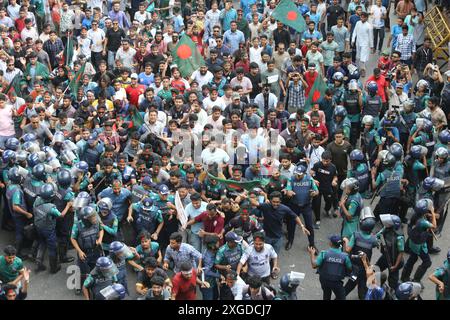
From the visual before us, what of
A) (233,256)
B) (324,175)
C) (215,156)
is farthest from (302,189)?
(233,256)

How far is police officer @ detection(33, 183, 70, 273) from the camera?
12.7 metres

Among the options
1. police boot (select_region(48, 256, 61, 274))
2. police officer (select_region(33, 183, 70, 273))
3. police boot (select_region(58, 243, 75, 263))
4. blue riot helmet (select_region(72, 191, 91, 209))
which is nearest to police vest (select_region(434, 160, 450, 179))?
blue riot helmet (select_region(72, 191, 91, 209))

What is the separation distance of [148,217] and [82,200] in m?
1.00

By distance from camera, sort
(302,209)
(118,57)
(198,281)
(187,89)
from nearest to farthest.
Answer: (198,281), (302,209), (187,89), (118,57)

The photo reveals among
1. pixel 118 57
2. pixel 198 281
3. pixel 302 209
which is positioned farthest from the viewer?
pixel 118 57

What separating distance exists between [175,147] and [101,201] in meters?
2.55

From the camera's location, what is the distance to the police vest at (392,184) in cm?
1378

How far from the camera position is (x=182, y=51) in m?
17.4

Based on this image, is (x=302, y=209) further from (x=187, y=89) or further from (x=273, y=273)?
(x=187, y=89)

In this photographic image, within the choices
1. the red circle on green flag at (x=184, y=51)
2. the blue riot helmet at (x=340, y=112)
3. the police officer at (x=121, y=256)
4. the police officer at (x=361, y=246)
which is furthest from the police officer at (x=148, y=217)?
the red circle on green flag at (x=184, y=51)

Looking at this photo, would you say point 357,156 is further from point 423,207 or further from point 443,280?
point 443,280

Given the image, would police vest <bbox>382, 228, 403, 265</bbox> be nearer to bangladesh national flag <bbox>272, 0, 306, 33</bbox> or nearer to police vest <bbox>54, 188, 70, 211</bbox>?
police vest <bbox>54, 188, 70, 211</bbox>

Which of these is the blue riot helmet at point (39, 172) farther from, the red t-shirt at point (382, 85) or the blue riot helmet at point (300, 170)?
the red t-shirt at point (382, 85)

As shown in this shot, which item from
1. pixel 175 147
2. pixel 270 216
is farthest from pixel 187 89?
pixel 270 216
